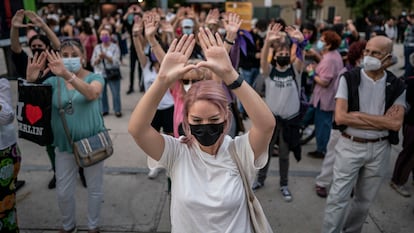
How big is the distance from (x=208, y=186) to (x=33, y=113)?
1.93 metres

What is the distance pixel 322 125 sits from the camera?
16.9 feet

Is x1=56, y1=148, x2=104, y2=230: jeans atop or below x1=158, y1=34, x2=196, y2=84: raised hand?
below

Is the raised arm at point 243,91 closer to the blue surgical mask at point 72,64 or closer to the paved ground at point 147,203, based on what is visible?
the blue surgical mask at point 72,64

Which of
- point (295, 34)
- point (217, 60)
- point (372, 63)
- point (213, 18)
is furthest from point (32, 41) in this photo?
point (372, 63)

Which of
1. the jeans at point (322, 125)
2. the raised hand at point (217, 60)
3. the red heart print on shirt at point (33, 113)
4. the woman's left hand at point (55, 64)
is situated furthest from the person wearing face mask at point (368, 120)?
the red heart print on shirt at point (33, 113)

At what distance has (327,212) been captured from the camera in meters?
3.23

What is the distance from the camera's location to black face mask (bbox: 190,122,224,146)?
191cm

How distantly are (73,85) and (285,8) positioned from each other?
33.7 meters

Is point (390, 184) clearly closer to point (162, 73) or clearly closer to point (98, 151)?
point (98, 151)

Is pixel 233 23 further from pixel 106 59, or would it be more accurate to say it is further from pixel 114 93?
pixel 114 93

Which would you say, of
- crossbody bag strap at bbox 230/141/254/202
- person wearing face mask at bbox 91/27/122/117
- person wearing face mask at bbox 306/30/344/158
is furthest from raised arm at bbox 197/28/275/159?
person wearing face mask at bbox 91/27/122/117

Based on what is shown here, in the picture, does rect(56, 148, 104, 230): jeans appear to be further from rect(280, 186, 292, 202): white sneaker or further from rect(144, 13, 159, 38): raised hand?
rect(280, 186, 292, 202): white sneaker

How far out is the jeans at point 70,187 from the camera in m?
3.30

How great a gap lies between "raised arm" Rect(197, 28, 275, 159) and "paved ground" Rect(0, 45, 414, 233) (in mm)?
2068
